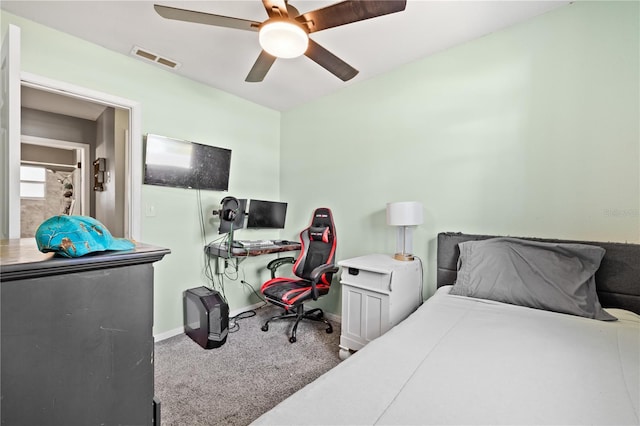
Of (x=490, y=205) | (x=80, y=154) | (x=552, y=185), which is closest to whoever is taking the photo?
(x=552, y=185)

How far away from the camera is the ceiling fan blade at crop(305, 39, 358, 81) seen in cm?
180

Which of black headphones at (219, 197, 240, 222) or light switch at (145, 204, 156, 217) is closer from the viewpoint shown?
light switch at (145, 204, 156, 217)

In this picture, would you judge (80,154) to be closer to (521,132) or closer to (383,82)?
(383,82)

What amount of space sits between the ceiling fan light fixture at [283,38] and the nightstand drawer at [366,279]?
1.64 metres

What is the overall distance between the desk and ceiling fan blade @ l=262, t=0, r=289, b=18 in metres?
1.98

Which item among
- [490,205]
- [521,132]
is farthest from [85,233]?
[521,132]

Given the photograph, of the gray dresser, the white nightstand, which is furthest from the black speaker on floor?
the gray dresser

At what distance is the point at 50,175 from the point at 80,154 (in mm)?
831

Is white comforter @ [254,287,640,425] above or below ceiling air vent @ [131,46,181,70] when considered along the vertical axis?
below

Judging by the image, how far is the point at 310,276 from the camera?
2646 millimetres

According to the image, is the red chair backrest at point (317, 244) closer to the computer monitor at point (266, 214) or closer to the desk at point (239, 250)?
the desk at point (239, 250)

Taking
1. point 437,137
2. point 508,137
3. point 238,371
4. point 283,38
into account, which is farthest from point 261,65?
point 238,371

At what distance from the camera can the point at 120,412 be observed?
657 millimetres

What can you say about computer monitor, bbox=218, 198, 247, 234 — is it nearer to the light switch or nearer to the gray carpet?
the light switch
